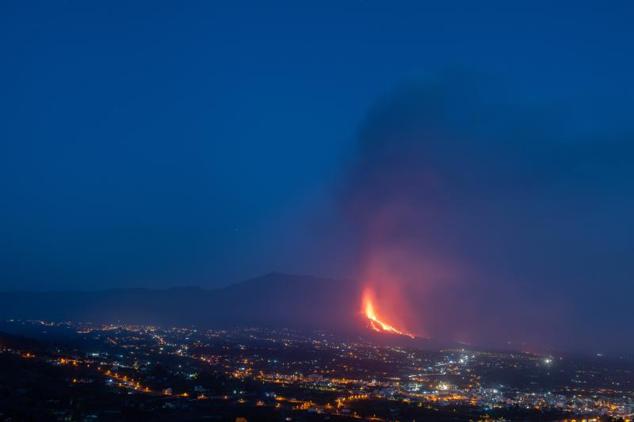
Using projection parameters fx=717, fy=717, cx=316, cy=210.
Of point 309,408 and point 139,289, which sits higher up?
point 139,289

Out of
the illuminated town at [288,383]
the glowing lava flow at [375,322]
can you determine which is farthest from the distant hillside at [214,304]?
the illuminated town at [288,383]

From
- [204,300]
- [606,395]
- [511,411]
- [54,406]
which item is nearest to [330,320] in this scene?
[204,300]

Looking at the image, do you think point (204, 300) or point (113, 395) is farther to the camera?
point (204, 300)

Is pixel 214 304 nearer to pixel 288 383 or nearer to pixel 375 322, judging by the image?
pixel 375 322

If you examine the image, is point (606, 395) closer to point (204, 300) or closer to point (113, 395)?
point (113, 395)

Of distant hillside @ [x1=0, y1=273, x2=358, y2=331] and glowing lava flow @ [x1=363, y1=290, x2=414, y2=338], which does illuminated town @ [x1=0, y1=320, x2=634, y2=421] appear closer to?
glowing lava flow @ [x1=363, y1=290, x2=414, y2=338]

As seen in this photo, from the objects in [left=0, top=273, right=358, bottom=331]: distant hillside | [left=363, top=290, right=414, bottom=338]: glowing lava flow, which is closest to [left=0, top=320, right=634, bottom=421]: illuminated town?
[left=363, top=290, right=414, bottom=338]: glowing lava flow
